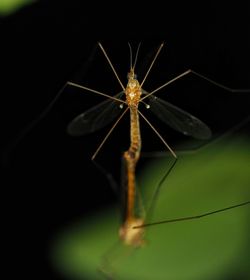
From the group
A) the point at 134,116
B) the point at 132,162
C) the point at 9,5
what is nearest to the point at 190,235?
the point at 132,162

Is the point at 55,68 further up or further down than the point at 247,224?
further up

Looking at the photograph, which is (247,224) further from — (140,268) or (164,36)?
(164,36)

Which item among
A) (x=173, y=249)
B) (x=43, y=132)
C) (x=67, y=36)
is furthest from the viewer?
(x=43, y=132)

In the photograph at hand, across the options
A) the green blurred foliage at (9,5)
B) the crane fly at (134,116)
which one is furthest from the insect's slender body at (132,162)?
the green blurred foliage at (9,5)

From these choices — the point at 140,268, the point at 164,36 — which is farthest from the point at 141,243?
the point at 164,36

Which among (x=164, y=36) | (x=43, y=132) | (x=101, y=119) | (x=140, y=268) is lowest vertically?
(x=140, y=268)

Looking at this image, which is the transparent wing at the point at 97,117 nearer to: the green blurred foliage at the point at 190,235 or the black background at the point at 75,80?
the black background at the point at 75,80

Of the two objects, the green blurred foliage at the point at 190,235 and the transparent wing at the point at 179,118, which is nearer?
the transparent wing at the point at 179,118
